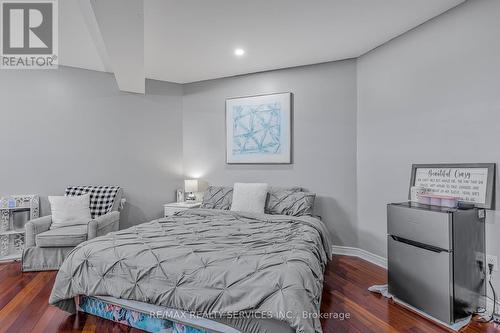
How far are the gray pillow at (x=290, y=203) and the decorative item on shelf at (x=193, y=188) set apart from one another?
128 centimetres

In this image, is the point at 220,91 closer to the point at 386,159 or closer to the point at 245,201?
the point at 245,201

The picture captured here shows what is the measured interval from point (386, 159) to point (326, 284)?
1.58 metres

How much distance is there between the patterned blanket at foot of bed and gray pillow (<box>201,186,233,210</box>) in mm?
1793

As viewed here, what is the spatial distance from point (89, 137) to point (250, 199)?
2.58 meters

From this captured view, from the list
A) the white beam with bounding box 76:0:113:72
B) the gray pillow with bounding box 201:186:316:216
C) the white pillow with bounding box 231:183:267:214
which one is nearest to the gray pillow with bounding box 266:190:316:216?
the gray pillow with bounding box 201:186:316:216

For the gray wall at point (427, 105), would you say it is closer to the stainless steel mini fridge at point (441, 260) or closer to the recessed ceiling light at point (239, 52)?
the stainless steel mini fridge at point (441, 260)

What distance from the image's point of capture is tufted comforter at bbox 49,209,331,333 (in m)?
1.54

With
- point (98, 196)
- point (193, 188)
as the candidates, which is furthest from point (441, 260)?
point (98, 196)

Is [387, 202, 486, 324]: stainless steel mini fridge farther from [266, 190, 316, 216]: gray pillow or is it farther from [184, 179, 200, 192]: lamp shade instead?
[184, 179, 200, 192]: lamp shade

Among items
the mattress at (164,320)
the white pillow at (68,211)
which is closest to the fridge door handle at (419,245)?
the mattress at (164,320)

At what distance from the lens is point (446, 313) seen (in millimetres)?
2006

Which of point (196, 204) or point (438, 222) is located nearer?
point (438, 222)

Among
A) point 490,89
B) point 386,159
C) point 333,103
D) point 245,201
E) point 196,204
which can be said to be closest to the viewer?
point 490,89

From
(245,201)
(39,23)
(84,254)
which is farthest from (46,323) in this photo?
(39,23)
